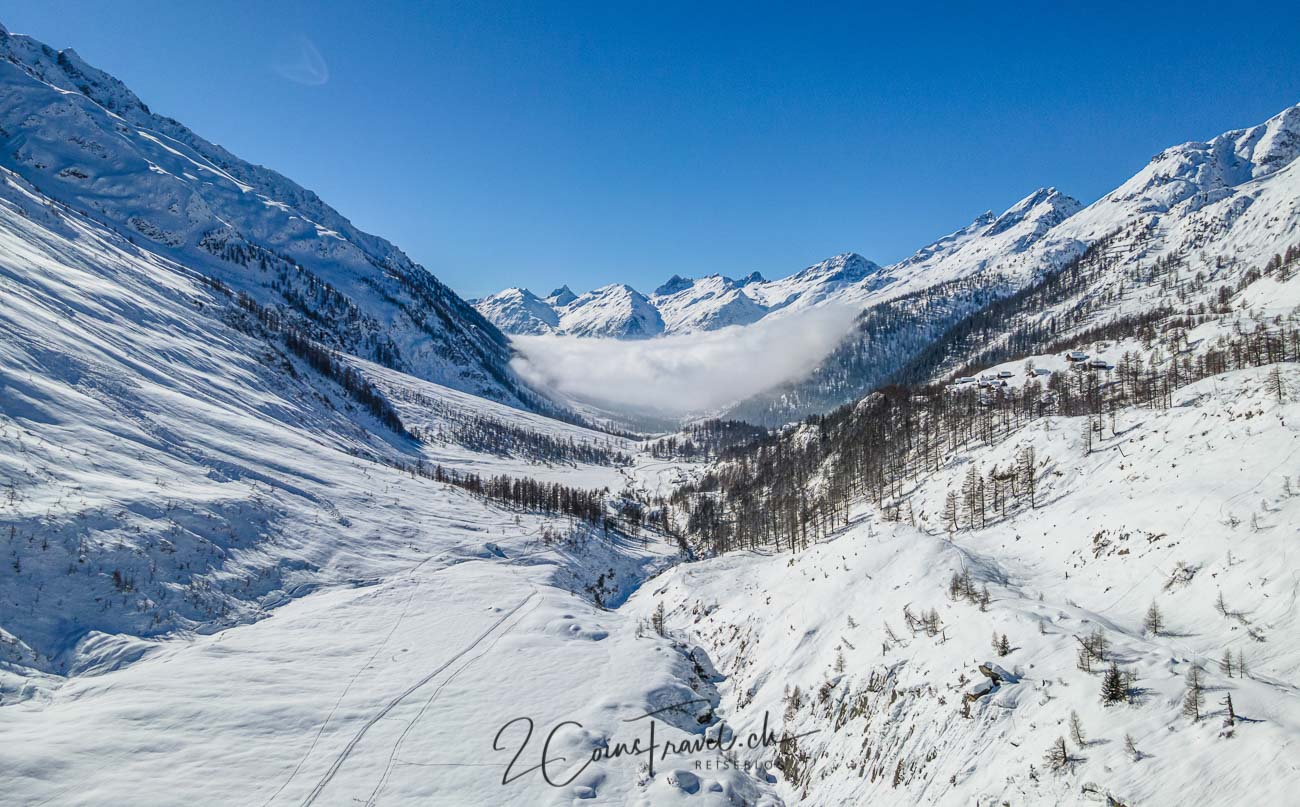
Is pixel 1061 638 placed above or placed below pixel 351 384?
below

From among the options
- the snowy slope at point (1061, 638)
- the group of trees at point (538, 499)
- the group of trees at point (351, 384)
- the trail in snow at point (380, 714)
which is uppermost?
the group of trees at point (351, 384)

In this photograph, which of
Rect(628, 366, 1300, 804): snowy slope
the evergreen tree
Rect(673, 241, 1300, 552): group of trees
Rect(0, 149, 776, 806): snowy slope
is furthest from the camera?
Rect(673, 241, 1300, 552): group of trees

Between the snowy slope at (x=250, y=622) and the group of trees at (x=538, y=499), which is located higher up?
the snowy slope at (x=250, y=622)

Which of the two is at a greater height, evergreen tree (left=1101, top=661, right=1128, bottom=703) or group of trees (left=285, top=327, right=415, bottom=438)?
group of trees (left=285, top=327, right=415, bottom=438)

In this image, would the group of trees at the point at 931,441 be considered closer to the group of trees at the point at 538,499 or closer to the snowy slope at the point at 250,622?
the group of trees at the point at 538,499

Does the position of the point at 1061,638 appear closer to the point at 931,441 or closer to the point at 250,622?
the point at 250,622

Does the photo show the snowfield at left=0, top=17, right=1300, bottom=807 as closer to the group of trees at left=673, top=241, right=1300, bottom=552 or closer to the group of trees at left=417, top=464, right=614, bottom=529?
the group of trees at left=673, top=241, right=1300, bottom=552

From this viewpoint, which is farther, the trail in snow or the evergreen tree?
the trail in snow

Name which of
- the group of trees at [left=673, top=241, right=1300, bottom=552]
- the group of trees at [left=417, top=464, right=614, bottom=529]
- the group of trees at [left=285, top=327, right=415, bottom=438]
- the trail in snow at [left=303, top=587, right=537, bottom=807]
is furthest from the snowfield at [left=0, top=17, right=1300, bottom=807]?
the group of trees at [left=285, top=327, right=415, bottom=438]

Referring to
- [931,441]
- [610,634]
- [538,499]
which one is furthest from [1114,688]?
[931,441]

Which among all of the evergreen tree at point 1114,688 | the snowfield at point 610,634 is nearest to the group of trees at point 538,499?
the snowfield at point 610,634

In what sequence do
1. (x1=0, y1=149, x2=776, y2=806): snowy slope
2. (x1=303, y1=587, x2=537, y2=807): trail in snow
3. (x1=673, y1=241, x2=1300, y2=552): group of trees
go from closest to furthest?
(x1=303, y1=587, x2=537, y2=807): trail in snow < (x1=0, y1=149, x2=776, y2=806): snowy slope < (x1=673, y1=241, x2=1300, y2=552): group of trees

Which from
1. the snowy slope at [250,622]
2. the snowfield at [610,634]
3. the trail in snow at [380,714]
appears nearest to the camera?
the snowfield at [610,634]
